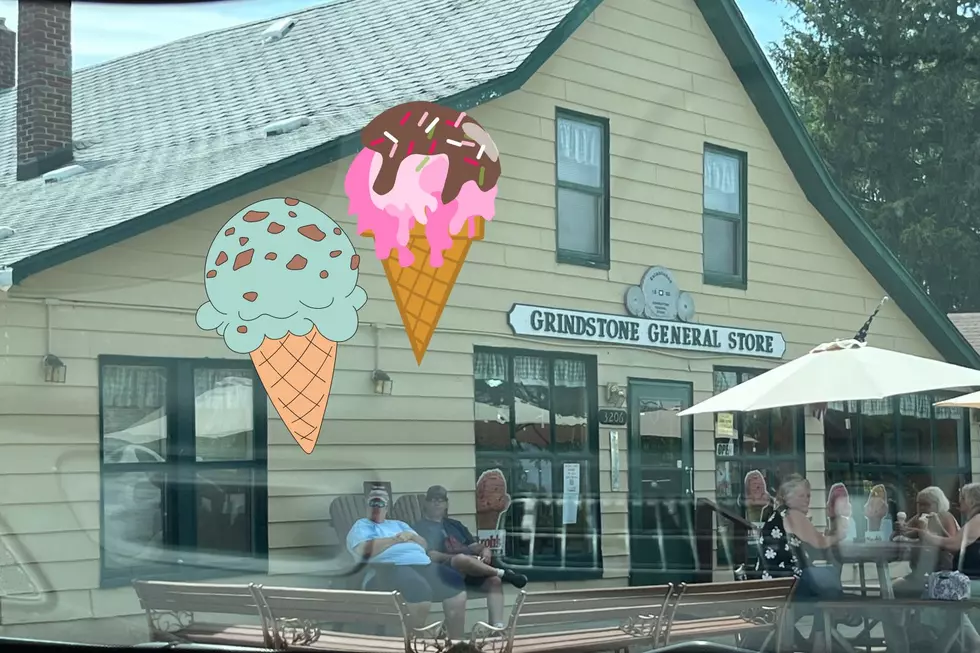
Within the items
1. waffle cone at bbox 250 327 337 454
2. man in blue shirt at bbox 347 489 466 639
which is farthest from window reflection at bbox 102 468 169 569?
man in blue shirt at bbox 347 489 466 639

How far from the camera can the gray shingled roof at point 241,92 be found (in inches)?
150

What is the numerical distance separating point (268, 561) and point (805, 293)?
1.77 meters

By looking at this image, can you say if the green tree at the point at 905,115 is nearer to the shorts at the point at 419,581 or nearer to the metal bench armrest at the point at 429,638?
the shorts at the point at 419,581

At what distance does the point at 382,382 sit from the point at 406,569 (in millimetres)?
545

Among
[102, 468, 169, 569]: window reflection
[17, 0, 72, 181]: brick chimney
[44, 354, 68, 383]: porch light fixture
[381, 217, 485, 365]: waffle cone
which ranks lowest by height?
[102, 468, 169, 569]: window reflection

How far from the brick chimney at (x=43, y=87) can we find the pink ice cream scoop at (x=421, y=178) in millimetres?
951

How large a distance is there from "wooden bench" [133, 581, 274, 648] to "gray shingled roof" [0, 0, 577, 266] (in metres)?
1.04

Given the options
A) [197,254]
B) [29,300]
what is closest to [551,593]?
[197,254]

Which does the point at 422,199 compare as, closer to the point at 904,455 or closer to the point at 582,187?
the point at 582,187

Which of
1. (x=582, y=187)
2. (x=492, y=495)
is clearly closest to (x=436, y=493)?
(x=492, y=495)

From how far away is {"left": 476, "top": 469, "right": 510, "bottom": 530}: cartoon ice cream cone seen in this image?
12.2 ft

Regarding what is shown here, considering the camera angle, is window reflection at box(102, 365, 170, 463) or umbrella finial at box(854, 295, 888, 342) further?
umbrella finial at box(854, 295, 888, 342)

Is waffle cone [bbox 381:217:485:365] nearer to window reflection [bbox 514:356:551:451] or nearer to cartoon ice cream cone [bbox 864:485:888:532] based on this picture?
window reflection [bbox 514:356:551:451]

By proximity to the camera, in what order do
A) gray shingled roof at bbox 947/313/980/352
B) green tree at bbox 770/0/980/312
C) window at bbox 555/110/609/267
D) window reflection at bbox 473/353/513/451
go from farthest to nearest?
1. window at bbox 555/110/609/267
2. window reflection at bbox 473/353/513/451
3. gray shingled roof at bbox 947/313/980/352
4. green tree at bbox 770/0/980/312
